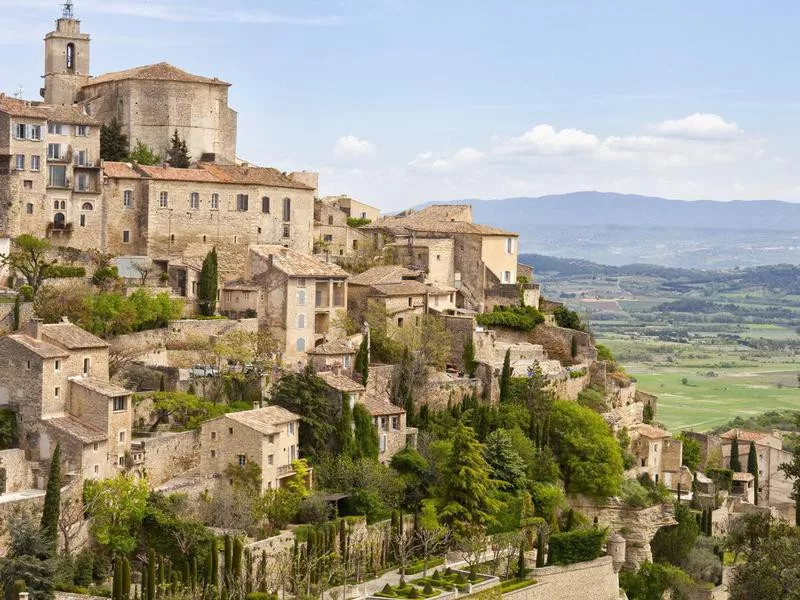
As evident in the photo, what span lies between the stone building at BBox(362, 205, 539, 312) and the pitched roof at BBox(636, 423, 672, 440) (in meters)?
7.72

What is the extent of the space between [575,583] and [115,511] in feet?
59.5

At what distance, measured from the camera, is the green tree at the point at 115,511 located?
151ft

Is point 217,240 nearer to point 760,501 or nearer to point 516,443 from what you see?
point 516,443

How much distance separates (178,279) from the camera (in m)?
61.9

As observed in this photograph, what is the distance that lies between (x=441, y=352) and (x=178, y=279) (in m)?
10.9

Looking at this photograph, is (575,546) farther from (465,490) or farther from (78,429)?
(78,429)

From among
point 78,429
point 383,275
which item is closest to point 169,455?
point 78,429

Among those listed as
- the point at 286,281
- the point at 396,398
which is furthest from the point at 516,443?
the point at 286,281

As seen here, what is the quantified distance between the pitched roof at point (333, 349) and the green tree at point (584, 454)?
29.8 feet

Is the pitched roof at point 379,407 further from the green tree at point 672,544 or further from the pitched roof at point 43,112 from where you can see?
the pitched roof at point 43,112

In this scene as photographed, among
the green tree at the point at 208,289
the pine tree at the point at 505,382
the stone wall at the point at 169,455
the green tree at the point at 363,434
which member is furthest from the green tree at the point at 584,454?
the stone wall at the point at 169,455

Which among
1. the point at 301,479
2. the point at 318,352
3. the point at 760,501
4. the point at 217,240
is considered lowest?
the point at 760,501

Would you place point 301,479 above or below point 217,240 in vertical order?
below

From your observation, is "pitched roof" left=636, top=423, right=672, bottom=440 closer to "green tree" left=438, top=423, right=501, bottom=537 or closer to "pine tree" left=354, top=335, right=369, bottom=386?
"pine tree" left=354, top=335, right=369, bottom=386
